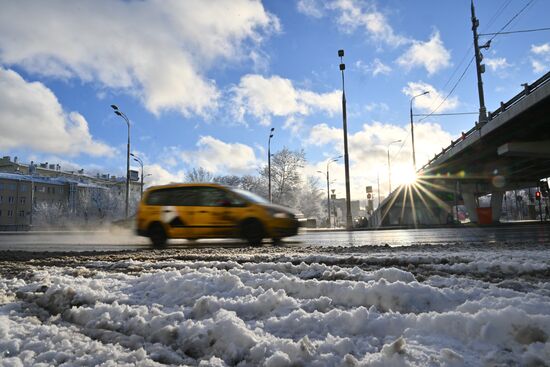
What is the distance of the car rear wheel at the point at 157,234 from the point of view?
984 cm

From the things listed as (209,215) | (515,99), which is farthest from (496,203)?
(209,215)

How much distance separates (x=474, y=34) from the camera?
23.6 meters

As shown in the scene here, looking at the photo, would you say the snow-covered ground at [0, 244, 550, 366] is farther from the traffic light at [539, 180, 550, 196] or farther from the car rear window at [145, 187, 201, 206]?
the traffic light at [539, 180, 550, 196]

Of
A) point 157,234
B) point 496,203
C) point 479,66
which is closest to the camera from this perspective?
point 157,234

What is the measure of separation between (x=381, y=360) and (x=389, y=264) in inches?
117

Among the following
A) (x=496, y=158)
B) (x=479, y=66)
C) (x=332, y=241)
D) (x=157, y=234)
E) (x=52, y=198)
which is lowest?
(x=332, y=241)

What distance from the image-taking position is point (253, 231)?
933 cm

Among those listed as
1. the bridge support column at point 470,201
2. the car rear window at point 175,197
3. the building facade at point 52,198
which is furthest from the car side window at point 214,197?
the building facade at point 52,198

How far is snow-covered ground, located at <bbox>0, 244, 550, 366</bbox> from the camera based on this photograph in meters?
1.71

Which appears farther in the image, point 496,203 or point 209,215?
point 496,203

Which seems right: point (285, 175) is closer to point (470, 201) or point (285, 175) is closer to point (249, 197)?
point (470, 201)

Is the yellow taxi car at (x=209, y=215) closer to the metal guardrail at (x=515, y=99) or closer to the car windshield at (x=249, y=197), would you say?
the car windshield at (x=249, y=197)

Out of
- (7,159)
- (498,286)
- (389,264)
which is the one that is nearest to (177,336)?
(498,286)

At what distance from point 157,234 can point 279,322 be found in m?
8.34
